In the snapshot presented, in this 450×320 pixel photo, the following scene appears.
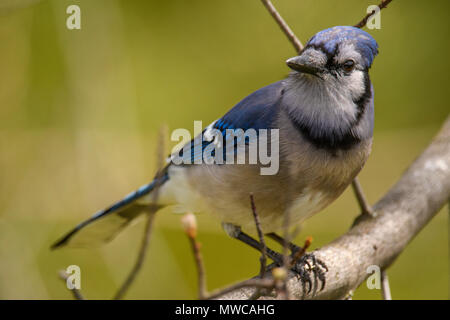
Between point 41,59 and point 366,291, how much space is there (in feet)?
8.35

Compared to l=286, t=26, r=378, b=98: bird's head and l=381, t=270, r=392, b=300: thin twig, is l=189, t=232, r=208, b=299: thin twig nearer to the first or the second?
l=286, t=26, r=378, b=98: bird's head

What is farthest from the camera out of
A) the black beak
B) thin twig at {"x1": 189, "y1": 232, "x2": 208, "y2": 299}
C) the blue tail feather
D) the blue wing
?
the blue tail feather

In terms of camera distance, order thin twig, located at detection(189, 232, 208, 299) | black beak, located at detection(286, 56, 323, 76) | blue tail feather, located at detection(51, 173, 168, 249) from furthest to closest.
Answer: blue tail feather, located at detection(51, 173, 168, 249), black beak, located at detection(286, 56, 323, 76), thin twig, located at detection(189, 232, 208, 299)

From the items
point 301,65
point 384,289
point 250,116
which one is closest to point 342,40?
point 301,65

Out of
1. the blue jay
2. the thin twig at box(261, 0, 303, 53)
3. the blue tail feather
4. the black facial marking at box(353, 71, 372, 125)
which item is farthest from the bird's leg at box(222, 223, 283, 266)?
the thin twig at box(261, 0, 303, 53)

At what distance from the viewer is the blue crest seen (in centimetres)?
211

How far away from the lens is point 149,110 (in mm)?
3629

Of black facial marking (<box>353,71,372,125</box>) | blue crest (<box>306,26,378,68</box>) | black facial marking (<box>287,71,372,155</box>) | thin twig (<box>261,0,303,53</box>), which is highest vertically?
thin twig (<box>261,0,303,53</box>)

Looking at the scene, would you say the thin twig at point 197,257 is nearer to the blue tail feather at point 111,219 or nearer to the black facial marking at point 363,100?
the black facial marking at point 363,100

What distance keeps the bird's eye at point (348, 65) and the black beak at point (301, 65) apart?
0.11m

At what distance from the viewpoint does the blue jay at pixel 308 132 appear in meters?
2.15

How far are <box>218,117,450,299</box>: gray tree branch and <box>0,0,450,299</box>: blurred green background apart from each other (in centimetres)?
63

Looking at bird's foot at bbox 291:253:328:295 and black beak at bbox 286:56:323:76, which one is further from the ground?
black beak at bbox 286:56:323:76
